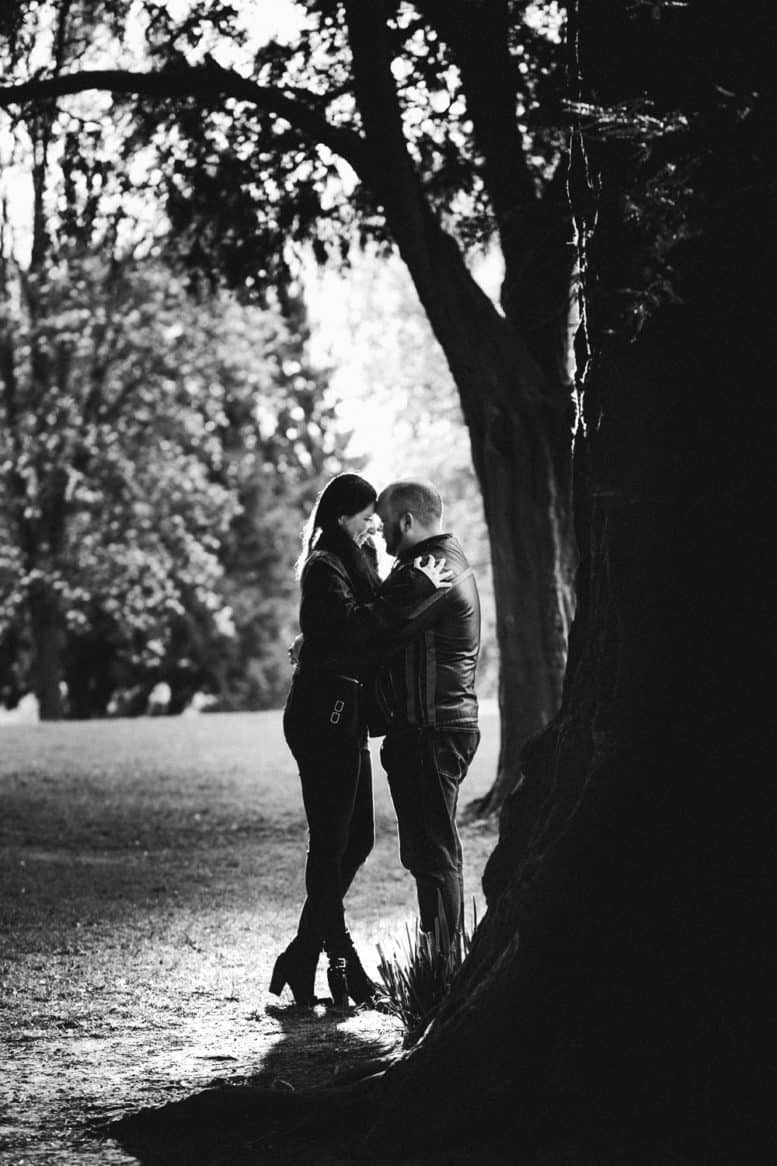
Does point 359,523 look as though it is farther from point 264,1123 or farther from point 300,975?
point 264,1123

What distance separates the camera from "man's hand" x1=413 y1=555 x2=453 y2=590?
5.94 meters

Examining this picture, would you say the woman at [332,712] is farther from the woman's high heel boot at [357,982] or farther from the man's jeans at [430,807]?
the man's jeans at [430,807]

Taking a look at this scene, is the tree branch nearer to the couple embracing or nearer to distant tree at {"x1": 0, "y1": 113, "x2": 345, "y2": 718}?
the couple embracing

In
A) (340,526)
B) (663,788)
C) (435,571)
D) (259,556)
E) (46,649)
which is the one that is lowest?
(663,788)

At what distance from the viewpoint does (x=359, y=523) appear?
6324 mm

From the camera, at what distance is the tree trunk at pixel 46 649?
1309 inches

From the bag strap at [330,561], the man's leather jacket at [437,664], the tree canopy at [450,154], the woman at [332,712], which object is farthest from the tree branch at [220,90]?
the man's leather jacket at [437,664]

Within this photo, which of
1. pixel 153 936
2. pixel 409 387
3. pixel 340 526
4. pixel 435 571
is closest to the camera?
pixel 435 571

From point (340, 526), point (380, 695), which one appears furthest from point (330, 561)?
point (380, 695)

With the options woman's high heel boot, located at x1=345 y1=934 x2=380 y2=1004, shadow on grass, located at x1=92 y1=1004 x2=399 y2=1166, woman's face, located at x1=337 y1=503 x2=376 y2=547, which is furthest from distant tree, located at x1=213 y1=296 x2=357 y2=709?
shadow on grass, located at x1=92 y1=1004 x2=399 y2=1166

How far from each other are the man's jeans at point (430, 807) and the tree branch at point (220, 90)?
298 inches

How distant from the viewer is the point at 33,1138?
13.9 feet

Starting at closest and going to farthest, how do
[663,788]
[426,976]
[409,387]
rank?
[663,788] < [426,976] < [409,387]

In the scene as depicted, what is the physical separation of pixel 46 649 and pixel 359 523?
28.3 meters
